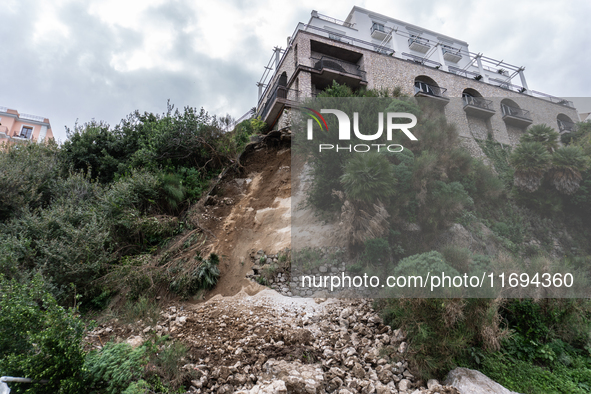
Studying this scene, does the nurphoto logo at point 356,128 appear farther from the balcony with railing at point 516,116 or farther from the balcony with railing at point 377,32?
the balcony with railing at point 377,32

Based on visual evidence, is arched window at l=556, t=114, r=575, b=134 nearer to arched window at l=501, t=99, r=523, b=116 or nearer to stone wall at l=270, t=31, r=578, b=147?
stone wall at l=270, t=31, r=578, b=147

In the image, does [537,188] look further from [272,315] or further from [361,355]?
[272,315]

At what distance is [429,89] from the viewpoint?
48.7 feet

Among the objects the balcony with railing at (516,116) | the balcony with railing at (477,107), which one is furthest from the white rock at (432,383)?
the balcony with railing at (516,116)

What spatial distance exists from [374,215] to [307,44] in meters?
10.2

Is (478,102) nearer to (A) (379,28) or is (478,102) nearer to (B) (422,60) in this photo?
(B) (422,60)

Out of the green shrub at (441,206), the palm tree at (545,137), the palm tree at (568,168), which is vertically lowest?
the green shrub at (441,206)

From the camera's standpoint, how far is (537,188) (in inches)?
380

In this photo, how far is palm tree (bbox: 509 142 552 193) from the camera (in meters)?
9.53

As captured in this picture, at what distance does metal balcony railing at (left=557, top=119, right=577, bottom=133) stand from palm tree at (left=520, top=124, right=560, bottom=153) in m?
6.65

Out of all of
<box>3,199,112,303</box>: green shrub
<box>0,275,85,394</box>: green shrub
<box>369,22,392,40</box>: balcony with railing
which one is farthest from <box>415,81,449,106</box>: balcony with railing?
<box>0,275,85,394</box>: green shrub

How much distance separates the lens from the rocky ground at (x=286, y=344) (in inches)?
148

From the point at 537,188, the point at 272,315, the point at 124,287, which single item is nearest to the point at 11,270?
the point at 124,287

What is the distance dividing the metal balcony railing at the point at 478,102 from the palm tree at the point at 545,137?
4434mm
